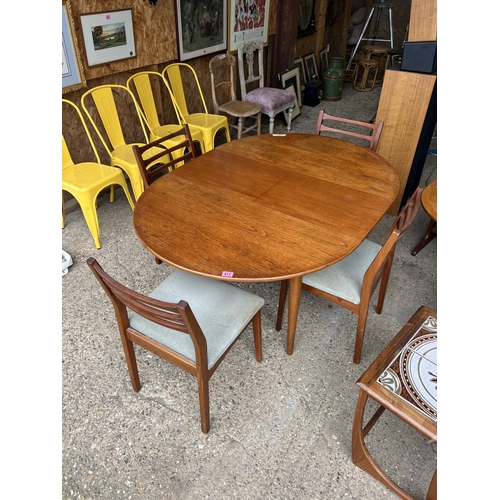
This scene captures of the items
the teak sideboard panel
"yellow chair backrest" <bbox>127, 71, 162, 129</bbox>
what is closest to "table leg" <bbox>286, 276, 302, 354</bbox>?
the teak sideboard panel

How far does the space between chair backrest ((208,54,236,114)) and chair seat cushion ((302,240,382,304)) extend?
8.97 ft

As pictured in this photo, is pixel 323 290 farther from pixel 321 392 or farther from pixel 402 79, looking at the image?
pixel 402 79

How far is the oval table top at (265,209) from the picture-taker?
1442 mm

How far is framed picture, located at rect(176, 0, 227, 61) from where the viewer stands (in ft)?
11.4

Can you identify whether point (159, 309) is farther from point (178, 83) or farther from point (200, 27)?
point (200, 27)

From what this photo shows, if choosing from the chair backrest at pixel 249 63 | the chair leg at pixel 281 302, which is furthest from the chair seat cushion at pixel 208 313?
the chair backrest at pixel 249 63

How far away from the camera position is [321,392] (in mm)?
1812

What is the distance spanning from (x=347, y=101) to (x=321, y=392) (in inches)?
199

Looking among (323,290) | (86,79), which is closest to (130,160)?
(86,79)

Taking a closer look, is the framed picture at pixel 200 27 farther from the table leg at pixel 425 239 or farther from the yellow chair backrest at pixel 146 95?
the table leg at pixel 425 239

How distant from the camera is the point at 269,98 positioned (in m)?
4.13

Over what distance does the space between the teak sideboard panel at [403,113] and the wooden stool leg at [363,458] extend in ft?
6.69

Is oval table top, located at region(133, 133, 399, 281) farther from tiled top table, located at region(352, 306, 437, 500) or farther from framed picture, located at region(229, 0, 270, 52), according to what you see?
framed picture, located at region(229, 0, 270, 52)

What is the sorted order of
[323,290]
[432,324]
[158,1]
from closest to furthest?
1. [432,324]
2. [323,290]
3. [158,1]
